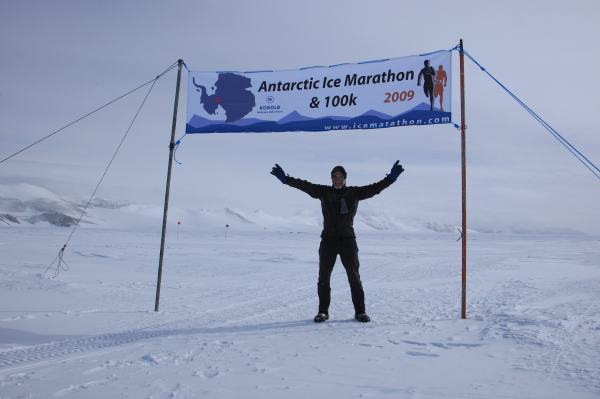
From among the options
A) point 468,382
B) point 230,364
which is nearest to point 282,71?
point 230,364

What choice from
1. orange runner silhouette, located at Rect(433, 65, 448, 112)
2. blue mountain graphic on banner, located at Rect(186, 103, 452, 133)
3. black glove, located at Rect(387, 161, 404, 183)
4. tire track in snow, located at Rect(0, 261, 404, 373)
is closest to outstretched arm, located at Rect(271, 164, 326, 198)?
black glove, located at Rect(387, 161, 404, 183)

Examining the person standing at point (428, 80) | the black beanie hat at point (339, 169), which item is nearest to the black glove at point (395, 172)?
the black beanie hat at point (339, 169)

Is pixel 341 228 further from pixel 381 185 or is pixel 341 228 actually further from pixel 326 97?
pixel 326 97

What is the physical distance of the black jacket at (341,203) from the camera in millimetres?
4824

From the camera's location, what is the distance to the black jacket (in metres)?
4.82

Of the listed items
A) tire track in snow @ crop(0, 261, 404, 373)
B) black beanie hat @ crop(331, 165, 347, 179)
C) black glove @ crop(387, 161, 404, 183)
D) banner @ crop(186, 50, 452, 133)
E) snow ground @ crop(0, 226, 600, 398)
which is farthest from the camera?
banner @ crop(186, 50, 452, 133)

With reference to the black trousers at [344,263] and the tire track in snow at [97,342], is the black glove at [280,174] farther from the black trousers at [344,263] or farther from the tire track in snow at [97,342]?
the tire track in snow at [97,342]

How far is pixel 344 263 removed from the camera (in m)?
4.87

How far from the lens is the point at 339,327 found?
457 cm

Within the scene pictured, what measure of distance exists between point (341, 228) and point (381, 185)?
747 mm

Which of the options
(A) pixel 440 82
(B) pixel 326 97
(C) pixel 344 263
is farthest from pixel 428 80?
(C) pixel 344 263

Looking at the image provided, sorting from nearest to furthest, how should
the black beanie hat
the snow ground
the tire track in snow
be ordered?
the snow ground < the tire track in snow < the black beanie hat

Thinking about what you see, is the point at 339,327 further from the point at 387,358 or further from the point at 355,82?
the point at 355,82

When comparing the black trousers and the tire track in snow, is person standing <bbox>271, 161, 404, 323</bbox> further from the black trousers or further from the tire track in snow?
the tire track in snow
